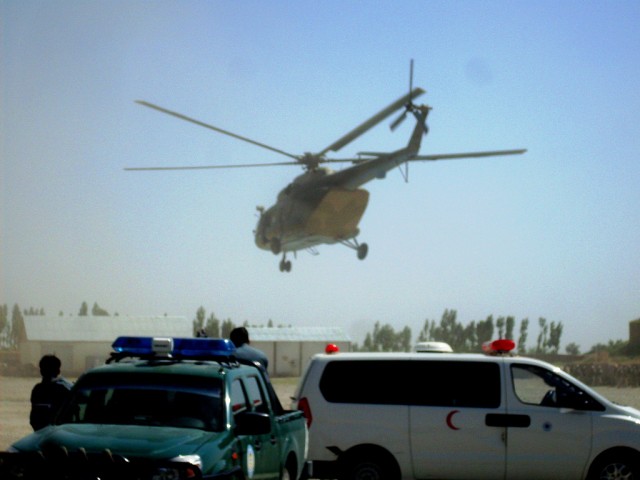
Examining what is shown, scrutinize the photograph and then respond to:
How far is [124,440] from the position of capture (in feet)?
28.4


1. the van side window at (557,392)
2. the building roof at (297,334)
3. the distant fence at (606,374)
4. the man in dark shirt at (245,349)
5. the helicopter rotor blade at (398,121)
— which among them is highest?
the helicopter rotor blade at (398,121)

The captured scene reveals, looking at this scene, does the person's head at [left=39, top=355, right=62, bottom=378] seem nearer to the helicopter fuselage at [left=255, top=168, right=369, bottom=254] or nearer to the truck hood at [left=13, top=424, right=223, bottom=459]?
the truck hood at [left=13, top=424, right=223, bottom=459]

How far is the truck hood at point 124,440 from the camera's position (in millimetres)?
8461

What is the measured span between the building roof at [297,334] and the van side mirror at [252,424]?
58000mm

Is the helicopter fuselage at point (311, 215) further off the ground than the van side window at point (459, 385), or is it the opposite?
the helicopter fuselage at point (311, 215)

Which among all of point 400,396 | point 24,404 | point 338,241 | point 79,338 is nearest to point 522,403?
point 400,396

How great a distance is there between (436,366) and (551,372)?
1418 millimetres

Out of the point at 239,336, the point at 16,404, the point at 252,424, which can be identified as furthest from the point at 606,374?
the point at 252,424

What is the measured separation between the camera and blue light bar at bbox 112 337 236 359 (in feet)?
33.7

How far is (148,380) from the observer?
966 cm

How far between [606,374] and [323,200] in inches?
662

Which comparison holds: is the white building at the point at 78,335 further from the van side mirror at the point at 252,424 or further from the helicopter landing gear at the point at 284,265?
the van side mirror at the point at 252,424

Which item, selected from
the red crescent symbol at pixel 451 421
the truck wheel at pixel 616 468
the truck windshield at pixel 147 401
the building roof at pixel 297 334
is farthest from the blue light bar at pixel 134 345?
the building roof at pixel 297 334

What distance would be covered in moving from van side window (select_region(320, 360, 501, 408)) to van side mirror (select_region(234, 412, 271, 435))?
5227 mm
